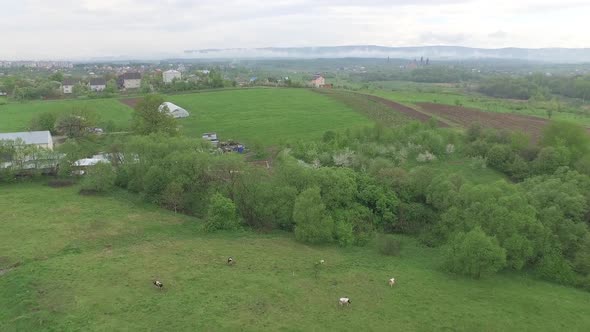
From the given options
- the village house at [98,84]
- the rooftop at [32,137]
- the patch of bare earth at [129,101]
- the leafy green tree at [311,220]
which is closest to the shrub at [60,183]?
the rooftop at [32,137]

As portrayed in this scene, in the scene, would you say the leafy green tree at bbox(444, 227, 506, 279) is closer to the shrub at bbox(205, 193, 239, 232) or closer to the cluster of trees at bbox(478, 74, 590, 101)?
the shrub at bbox(205, 193, 239, 232)

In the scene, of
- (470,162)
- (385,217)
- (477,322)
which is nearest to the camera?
(477,322)

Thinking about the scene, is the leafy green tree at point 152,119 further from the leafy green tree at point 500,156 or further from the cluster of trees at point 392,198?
the leafy green tree at point 500,156

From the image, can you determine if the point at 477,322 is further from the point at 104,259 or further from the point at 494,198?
the point at 104,259

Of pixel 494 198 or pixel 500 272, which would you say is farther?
pixel 494 198

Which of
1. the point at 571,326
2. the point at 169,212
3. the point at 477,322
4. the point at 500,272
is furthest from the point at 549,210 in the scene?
the point at 169,212

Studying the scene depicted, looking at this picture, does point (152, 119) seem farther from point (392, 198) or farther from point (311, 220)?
point (392, 198)
